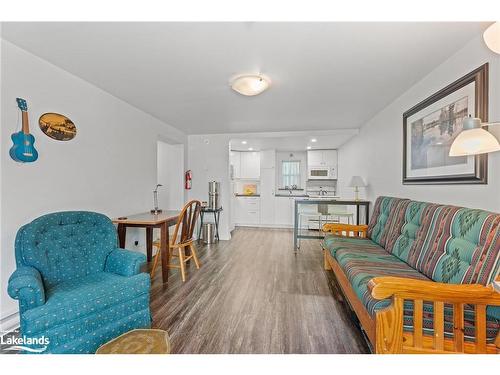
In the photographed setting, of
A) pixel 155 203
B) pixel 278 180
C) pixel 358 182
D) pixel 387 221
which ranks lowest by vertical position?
pixel 387 221

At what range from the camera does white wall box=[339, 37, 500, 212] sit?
4.87 ft

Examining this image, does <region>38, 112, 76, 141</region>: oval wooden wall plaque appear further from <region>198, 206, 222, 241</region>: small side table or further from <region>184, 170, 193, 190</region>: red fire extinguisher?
<region>198, 206, 222, 241</region>: small side table

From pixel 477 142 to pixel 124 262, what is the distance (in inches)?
97.2

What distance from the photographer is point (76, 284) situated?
166cm

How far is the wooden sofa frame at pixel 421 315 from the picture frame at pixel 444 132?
2.85ft

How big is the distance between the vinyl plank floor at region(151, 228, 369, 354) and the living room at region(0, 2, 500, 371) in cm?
2

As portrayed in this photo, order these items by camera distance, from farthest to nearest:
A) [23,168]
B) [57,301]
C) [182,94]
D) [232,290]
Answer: [182,94], [232,290], [23,168], [57,301]

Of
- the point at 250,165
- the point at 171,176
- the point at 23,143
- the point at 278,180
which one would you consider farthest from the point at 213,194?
the point at 23,143

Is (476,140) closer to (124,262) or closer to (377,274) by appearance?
(377,274)

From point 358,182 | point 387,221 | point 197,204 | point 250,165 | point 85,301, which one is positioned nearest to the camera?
point 85,301
